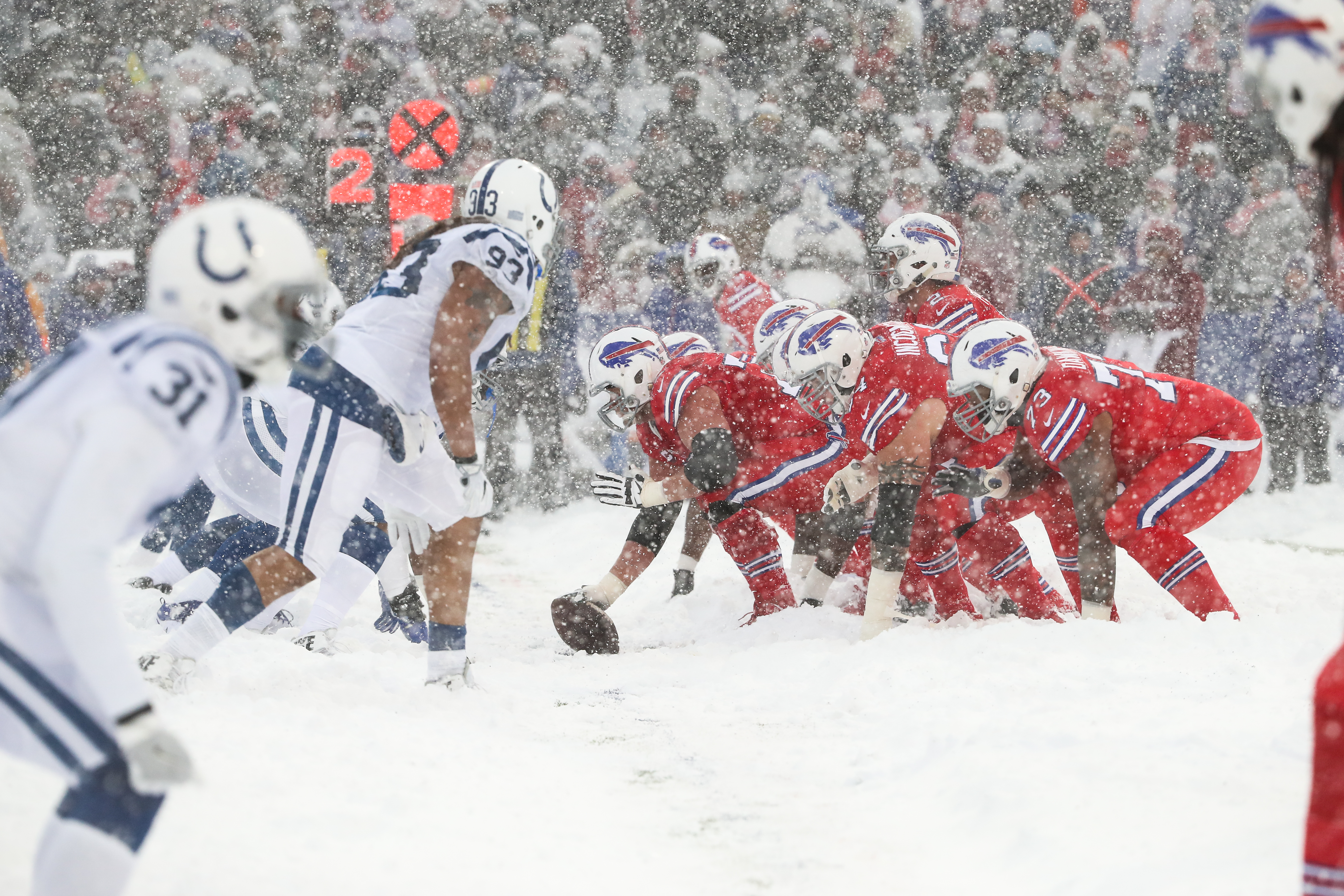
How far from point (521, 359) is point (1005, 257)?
3.76 meters

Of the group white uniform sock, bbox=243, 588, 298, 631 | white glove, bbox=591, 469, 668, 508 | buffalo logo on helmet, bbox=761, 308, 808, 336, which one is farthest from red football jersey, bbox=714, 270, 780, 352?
white uniform sock, bbox=243, 588, 298, 631

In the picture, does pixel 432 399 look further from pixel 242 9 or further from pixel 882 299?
pixel 242 9

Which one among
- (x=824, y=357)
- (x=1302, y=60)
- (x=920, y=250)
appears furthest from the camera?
(x=920, y=250)

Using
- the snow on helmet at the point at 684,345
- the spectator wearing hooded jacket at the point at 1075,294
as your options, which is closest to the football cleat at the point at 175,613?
the snow on helmet at the point at 684,345

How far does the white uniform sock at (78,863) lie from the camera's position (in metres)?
1.99

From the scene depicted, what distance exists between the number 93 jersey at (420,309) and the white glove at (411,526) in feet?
2.15

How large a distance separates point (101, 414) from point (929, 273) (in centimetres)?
571

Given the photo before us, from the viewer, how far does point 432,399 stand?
14.6ft

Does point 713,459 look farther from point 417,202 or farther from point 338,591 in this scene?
point 417,202

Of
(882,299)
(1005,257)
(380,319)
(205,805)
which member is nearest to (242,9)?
(882,299)

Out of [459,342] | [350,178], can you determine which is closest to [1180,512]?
[459,342]

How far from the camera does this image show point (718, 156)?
9930 mm

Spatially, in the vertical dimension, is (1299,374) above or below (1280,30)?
below

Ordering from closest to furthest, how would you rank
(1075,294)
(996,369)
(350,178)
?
(996,369), (1075,294), (350,178)
